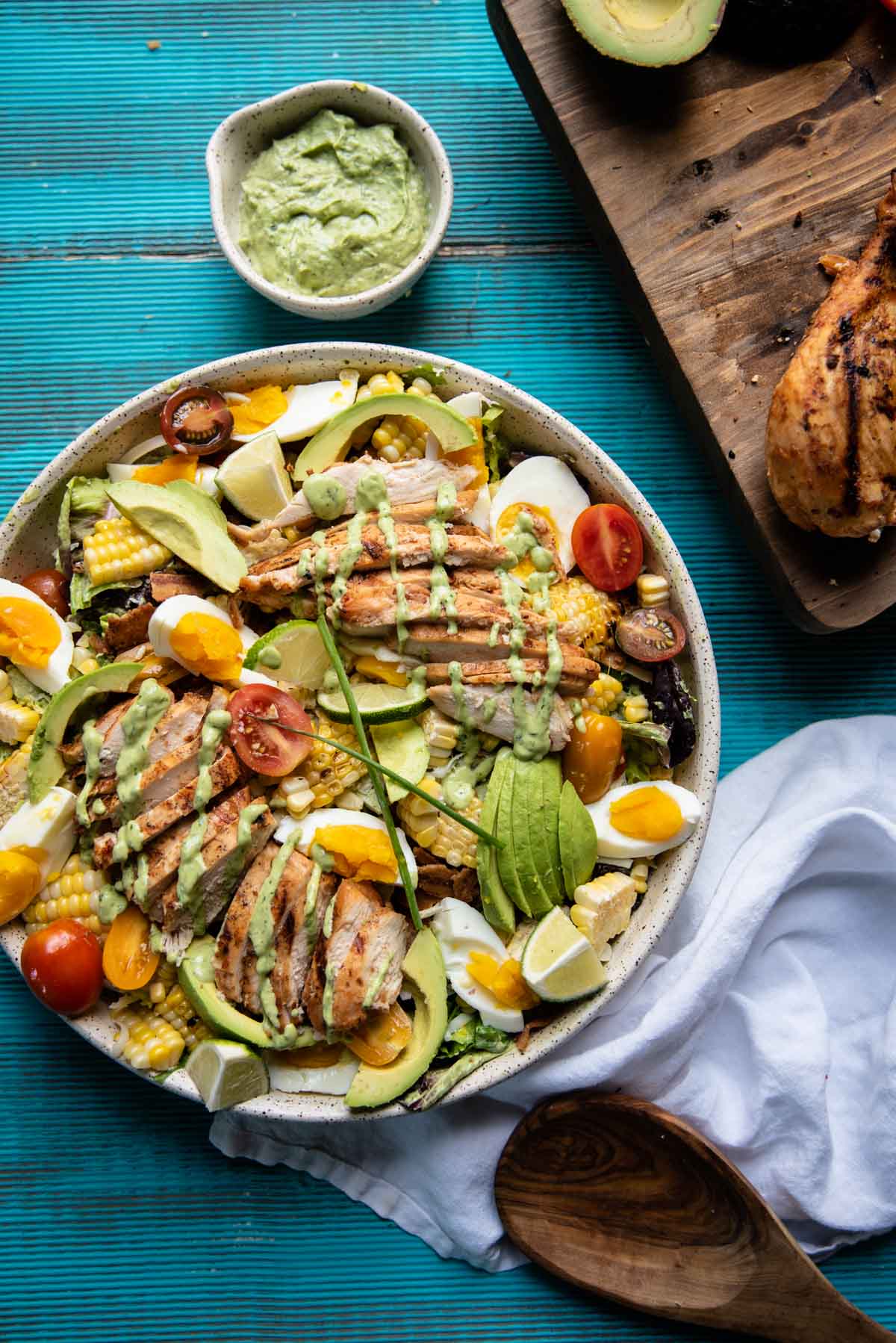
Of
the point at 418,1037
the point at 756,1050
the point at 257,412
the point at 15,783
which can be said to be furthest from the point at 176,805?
the point at 756,1050

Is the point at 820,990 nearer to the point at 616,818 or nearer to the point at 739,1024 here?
the point at 739,1024

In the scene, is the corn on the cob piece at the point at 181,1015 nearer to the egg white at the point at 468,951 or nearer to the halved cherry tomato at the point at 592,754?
the egg white at the point at 468,951

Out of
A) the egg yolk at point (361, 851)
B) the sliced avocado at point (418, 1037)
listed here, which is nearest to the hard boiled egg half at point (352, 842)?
the egg yolk at point (361, 851)

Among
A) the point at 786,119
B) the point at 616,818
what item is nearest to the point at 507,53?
the point at 786,119

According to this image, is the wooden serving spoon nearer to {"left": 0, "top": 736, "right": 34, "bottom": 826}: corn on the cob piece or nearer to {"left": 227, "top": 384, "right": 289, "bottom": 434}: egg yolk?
{"left": 0, "top": 736, "right": 34, "bottom": 826}: corn on the cob piece

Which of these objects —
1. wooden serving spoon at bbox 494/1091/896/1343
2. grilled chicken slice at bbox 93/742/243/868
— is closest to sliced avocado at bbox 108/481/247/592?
grilled chicken slice at bbox 93/742/243/868
